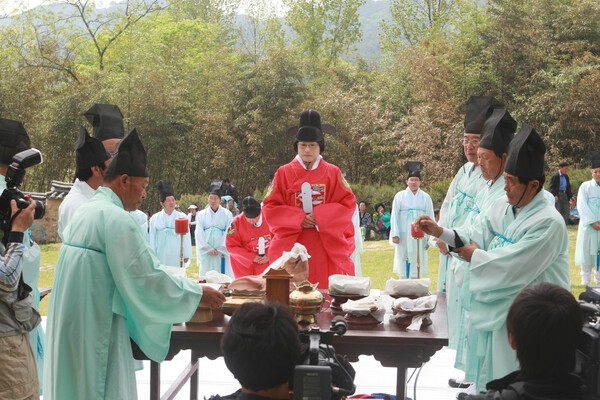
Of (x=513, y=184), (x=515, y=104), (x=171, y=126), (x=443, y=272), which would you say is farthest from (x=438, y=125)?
(x=513, y=184)

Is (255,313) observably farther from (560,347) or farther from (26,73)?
(26,73)

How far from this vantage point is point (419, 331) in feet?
12.0

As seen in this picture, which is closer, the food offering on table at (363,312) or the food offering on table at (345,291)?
the food offering on table at (363,312)

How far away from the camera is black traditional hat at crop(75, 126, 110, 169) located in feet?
14.8

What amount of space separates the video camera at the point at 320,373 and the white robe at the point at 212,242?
24.4 ft

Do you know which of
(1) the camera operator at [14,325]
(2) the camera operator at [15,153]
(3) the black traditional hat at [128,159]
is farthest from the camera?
(2) the camera operator at [15,153]

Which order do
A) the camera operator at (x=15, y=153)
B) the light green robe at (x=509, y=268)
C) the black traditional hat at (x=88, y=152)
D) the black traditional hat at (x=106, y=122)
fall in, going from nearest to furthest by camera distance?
the light green robe at (x=509, y=268)
the camera operator at (x=15, y=153)
the black traditional hat at (x=88, y=152)
the black traditional hat at (x=106, y=122)

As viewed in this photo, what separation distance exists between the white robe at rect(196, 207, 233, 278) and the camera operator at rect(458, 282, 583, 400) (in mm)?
7923

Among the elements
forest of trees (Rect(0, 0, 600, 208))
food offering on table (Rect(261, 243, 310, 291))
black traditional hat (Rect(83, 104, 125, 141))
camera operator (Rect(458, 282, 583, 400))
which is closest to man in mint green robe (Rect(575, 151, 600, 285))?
black traditional hat (Rect(83, 104, 125, 141))

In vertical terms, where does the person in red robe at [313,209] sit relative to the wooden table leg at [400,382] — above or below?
above

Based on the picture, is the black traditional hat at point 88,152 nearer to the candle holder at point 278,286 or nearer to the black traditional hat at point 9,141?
the black traditional hat at point 9,141

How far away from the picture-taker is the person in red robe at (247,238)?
7520 millimetres

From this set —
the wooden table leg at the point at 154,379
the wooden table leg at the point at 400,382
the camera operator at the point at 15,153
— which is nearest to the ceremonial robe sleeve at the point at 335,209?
the wooden table leg at the point at 400,382

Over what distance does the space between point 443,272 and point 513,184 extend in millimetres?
3187
